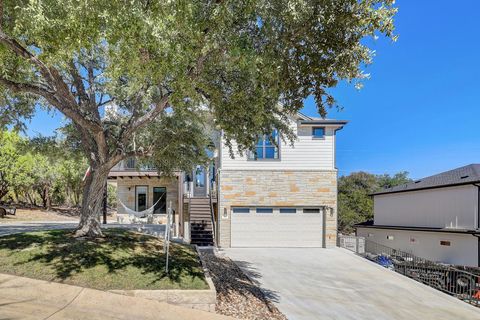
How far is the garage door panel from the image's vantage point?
17078mm

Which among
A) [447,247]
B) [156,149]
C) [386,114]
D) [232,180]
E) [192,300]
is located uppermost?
[386,114]

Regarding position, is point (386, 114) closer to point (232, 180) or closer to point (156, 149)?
point (232, 180)

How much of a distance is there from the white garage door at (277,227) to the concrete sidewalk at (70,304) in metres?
10.8

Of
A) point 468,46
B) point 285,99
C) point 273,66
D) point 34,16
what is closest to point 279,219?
point 285,99

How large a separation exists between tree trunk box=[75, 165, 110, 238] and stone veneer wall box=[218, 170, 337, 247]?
768 centimetres

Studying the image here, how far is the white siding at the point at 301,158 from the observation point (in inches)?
672

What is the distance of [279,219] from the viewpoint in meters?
17.2

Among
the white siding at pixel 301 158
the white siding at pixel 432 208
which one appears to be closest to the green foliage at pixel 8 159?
the white siding at pixel 301 158

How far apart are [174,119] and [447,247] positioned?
14.9 metres

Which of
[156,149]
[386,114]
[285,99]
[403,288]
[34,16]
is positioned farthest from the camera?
[386,114]

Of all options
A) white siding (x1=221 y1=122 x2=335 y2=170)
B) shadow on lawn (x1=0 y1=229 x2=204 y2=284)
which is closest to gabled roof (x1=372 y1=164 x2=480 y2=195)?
white siding (x1=221 y1=122 x2=335 y2=170)

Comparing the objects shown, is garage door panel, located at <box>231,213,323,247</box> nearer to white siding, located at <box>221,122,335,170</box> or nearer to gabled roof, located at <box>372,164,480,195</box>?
white siding, located at <box>221,122,335,170</box>

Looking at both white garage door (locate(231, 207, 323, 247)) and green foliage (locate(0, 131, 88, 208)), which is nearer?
white garage door (locate(231, 207, 323, 247))

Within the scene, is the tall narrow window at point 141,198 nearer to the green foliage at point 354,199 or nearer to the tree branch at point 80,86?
the tree branch at point 80,86
